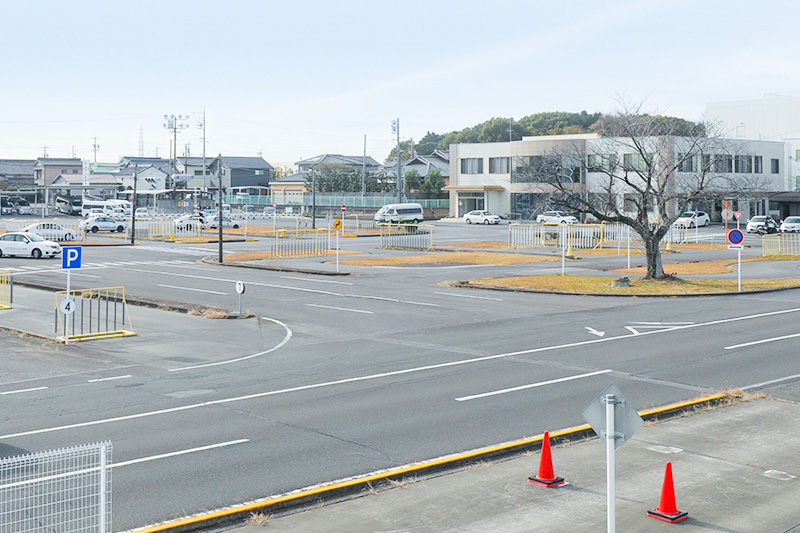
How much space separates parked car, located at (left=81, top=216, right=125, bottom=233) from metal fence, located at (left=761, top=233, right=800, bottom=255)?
1972 inches

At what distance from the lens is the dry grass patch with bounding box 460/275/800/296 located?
30.6 metres

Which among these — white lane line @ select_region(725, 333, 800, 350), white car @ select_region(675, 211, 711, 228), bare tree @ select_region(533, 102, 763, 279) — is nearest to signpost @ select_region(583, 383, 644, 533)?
white lane line @ select_region(725, 333, 800, 350)

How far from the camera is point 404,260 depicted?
45.5m

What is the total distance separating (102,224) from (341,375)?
59405 millimetres

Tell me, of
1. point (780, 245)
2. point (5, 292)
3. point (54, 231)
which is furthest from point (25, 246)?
point (780, 245)

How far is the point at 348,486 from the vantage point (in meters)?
10.0

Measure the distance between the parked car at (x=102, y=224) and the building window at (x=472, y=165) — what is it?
4104 centimetres

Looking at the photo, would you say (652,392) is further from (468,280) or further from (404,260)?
(404,260)

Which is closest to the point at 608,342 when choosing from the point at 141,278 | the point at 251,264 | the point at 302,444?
the point at 302,444

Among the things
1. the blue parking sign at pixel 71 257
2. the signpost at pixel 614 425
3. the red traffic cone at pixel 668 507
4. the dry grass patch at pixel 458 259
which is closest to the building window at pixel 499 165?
the dry grass patch at pixel 458 259

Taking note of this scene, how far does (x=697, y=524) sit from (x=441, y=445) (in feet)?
12.8

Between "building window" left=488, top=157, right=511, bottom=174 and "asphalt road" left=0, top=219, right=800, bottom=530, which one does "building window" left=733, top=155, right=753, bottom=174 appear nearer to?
"building window" left=488, top=157, right=511, bottom=174

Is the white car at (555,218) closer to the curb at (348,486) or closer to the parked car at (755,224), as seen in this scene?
the parked car at (755,224)

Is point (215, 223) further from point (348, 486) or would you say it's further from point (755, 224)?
point (348, 486)
